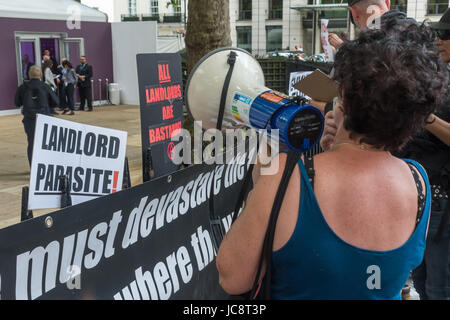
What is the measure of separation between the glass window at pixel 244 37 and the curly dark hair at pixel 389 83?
44603 millimetres

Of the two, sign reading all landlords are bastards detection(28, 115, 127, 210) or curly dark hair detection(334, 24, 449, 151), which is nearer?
curly dark hair detection(334, 24, 449, 151)

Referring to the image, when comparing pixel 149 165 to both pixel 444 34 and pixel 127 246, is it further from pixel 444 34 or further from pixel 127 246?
pixel 444 34

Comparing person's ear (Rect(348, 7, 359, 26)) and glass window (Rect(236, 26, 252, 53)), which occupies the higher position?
glass window (Rect(236, 26, 252, 53))

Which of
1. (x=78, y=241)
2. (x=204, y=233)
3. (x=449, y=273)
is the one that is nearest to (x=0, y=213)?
(x=204, y=233)

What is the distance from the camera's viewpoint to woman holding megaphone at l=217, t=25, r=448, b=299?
1168 millimetres

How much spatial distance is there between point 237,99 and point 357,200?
61 cm

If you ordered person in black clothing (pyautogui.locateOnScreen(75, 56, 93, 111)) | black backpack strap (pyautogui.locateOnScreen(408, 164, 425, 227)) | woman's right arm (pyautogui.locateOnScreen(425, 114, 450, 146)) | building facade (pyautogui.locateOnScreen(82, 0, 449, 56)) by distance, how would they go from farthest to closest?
building facade (pyautogui.locateOnScreen(82, 0, 449, 56)) → person in black clothing (pyautogui.locateOnScreen(75, 56, 93, 111)) → woman's right arm (pyautogui.locateOnScreen(425, 114, 450, 146)) → black backpack strap (pyautogui.locateOnScreen(408, 164, 425, 227))

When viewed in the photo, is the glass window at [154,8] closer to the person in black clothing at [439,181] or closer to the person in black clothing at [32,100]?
the person in black clothing at [32,100]

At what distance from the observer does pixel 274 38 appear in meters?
43.8

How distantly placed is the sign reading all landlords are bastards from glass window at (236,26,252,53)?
43.0 metres

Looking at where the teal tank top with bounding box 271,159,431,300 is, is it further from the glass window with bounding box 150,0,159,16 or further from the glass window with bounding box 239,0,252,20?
the glass window with bounding box 150,0,159,16

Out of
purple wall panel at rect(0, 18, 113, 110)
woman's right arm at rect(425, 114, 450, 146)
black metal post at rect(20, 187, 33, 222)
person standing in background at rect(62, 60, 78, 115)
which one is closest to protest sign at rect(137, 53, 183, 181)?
black metal post at rect(20, 187, 33, 222)

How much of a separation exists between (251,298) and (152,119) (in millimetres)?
2695

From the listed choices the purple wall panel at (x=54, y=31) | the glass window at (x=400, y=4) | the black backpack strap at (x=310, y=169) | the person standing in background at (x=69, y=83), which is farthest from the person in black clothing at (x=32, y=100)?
the glass window at (x=400, y=4)
